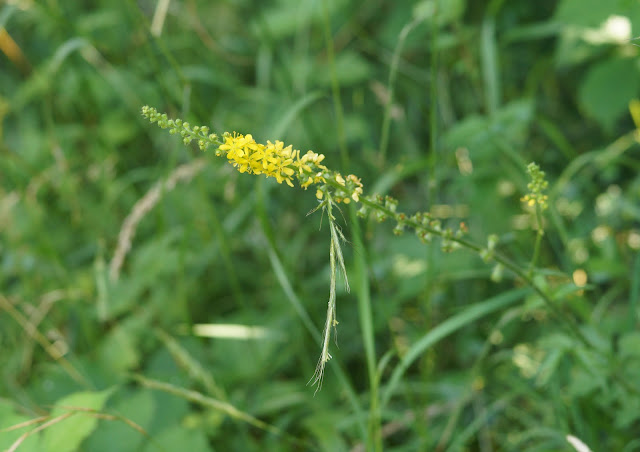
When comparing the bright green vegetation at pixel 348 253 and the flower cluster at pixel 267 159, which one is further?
the bright green vegetation at pixel 348 253

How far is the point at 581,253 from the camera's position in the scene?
1.88 m

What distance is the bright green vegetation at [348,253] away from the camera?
1.38 m

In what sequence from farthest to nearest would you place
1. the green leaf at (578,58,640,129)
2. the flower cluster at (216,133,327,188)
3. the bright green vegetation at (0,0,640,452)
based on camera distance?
the green leaf at (578,58,640,129) → the bright green vegetation at (0,0,640,452) → the flower cluster at (216,133,327,188)

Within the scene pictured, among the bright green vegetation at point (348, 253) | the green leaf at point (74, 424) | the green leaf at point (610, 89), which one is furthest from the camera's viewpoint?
the green leaf at point (610, 89)

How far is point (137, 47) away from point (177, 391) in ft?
7.76

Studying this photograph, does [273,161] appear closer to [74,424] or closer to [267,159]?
[267,159]

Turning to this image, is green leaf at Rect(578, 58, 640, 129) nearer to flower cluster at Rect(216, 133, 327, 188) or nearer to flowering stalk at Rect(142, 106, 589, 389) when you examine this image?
flowering stalk at Rect(142, 106, 589, 389)

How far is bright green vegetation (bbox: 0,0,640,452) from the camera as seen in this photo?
4.54ft

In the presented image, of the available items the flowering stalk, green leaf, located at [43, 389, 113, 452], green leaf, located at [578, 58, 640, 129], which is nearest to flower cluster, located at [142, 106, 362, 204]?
the flowering stalk

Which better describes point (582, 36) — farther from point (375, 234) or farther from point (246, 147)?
point (246, 147)

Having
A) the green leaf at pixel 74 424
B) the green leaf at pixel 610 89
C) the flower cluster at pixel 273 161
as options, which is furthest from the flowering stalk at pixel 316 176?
the green leaf at pixel 610 89

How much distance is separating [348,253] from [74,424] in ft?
4.21

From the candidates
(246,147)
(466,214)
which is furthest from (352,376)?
(246,147)

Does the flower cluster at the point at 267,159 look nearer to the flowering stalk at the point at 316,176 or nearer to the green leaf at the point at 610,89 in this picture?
the flowering stalk at the point at 316,176
